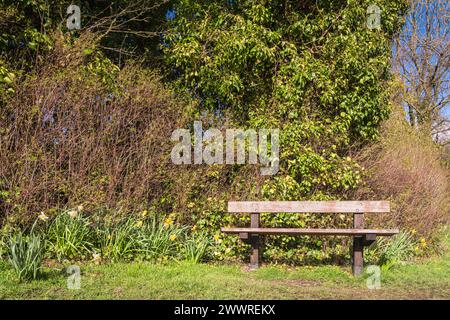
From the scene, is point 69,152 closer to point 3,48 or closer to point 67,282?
point 3,48

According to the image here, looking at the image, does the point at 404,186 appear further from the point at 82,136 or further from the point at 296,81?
the point at 82,136

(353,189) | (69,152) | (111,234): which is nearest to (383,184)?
(353,189)

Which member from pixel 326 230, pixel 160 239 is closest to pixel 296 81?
pixel 326 230

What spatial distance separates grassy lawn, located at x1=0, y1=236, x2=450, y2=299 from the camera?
4582 mm

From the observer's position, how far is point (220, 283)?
509 centimetres

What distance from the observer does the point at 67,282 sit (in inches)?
192

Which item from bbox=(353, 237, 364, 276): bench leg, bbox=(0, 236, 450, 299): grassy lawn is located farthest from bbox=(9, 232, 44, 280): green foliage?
bbox=(353, 237, 364, 276): bench leg

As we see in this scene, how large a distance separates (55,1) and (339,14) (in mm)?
4782

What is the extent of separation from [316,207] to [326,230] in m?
0.48

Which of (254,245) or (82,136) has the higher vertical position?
(82,136)

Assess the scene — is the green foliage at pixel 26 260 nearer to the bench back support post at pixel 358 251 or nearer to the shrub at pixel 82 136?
the shrub at pixel 82 136

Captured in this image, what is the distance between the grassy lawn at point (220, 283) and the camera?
458 centimetres

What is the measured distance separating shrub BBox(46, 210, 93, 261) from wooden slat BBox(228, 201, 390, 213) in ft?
6.57
